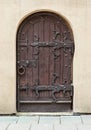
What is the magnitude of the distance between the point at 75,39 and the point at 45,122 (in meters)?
2.17

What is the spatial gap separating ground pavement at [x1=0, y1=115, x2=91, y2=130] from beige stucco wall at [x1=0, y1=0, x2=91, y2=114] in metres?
0.38

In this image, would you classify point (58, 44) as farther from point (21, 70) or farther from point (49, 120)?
point (49, 120)

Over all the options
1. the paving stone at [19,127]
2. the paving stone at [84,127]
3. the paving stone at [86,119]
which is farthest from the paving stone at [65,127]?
the paving stone at [19,127]

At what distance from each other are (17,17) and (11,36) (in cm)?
48

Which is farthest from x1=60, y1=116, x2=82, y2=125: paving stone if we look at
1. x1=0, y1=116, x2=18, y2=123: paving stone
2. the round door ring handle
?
the round door ring handle

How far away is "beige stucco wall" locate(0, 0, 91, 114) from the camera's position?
31.1ft

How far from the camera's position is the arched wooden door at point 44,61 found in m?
9.67

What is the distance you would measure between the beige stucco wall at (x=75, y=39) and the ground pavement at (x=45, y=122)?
38cm

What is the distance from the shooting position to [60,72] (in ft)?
31.9

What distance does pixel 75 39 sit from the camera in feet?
31.2

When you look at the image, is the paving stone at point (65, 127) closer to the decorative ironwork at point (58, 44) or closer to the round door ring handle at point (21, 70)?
the round door ring handle at point (21, 70)

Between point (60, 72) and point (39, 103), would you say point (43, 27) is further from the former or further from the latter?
point (39, 103)

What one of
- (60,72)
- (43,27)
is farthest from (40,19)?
(60,72)


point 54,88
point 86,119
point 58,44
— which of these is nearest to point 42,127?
point 86,119
